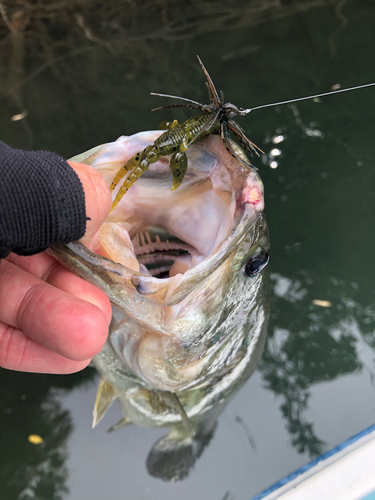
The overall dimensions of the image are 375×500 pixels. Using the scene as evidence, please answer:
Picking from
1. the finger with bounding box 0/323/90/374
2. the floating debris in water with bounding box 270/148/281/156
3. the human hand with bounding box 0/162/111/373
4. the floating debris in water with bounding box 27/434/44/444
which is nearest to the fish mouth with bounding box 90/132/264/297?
the human hand with bounding box 0/162/111/373

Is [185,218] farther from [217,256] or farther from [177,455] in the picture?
[177,455]

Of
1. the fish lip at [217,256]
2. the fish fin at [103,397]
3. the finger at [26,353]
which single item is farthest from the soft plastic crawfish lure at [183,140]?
the fish fin at [103,397]

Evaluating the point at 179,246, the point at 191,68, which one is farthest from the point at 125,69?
the point at 179,246

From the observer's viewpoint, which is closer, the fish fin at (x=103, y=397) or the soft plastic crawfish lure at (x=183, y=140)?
the soft plastic crawfish lure at (x=183, y=140)

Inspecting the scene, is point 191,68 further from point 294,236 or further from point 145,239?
point 145,239

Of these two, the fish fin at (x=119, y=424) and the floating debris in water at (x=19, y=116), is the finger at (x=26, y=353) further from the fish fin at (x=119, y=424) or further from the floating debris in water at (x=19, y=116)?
the floating debris in water at (x=19, y=116)

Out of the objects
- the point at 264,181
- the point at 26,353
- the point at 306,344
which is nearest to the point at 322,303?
the point at 306,344
